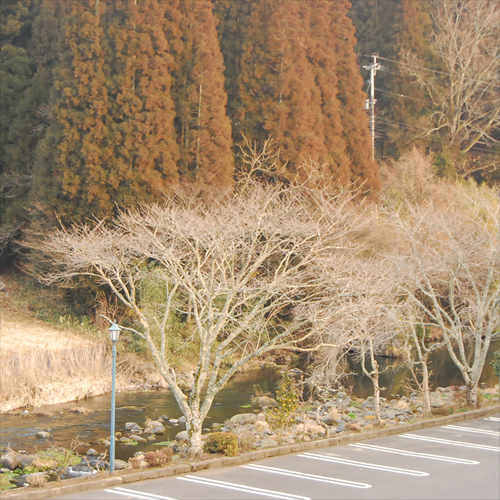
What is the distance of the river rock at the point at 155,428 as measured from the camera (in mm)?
17000

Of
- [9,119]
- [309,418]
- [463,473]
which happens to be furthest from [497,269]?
[9,119]

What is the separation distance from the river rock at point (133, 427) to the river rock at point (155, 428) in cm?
19

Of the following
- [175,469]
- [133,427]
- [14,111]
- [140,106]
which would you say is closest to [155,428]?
[133,427]

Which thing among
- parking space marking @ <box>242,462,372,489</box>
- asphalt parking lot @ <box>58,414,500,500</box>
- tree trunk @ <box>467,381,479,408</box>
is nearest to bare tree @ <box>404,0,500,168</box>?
tree trunk @ <box>467,381,479,408</box>

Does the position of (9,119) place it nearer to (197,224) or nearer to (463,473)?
(197,224)

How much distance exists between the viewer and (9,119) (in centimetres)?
3256

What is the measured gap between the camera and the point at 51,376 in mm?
20016

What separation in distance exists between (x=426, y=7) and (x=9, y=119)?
29.8 meters

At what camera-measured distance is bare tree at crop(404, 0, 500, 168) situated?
44.1m

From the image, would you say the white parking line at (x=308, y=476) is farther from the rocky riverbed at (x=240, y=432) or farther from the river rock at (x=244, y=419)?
the river rock at (x=244, y=419)

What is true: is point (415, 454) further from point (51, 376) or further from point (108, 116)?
point (108, 116)

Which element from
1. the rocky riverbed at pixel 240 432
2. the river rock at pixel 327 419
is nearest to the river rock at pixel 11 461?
the rocky riverbed at pixel 240 432

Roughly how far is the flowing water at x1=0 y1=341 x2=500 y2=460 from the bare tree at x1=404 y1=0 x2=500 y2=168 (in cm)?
2155

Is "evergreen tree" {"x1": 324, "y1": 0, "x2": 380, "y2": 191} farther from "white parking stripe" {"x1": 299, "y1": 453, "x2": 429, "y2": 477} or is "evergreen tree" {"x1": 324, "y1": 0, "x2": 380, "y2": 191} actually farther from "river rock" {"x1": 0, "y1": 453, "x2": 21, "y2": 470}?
"river rock" {"x1": 0, "y1": 453, "x2": 21, "y2": 470}
